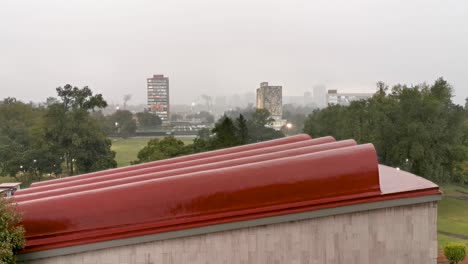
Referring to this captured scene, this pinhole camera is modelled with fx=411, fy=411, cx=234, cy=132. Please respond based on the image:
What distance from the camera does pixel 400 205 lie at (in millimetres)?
9156

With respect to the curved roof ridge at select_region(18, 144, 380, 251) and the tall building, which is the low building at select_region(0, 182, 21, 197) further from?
the tall building

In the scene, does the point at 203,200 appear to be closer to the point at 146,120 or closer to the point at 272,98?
the point at 146,120

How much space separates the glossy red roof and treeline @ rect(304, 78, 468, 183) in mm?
23945

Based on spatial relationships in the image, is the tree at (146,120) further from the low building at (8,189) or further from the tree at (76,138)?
the low building at (8,189)

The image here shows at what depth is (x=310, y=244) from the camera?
30.2ft

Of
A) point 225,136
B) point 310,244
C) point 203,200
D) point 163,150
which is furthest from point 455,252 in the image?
point 163,150

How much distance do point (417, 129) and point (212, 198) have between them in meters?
26.5

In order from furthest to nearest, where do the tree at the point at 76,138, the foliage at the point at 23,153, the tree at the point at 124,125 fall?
the tree at the point at 124,125 → the tree at the point at 76,138 → the foliage at the point at 23,153

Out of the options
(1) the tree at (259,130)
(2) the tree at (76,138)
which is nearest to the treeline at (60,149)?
(2) the tree at (76,138)

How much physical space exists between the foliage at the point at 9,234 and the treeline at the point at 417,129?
28.5 metres

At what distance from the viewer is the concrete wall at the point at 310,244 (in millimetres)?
9195

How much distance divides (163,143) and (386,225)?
97.1ft

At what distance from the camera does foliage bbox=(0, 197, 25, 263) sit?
8.31m

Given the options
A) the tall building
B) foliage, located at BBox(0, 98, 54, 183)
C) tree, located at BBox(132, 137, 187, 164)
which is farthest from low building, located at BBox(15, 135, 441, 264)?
the tall building
